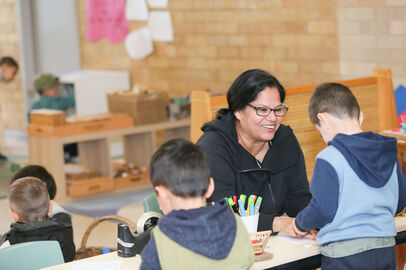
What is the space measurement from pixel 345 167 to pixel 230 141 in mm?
693

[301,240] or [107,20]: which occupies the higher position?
[107,20]

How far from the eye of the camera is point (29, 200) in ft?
10.5

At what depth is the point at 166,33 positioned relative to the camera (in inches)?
316

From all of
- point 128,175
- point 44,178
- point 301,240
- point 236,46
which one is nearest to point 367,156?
point 301,240

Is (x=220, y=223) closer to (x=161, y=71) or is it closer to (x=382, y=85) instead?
(x=382, y=85)

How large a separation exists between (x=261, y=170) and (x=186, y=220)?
1.04m

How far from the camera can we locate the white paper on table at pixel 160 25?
7973 millimetres

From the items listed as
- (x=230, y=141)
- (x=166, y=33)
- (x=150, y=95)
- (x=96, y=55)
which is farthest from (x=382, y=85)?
(x=96, y=55)

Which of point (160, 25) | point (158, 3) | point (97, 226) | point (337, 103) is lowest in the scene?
point (97, 226)

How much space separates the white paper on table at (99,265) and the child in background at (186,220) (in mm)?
383

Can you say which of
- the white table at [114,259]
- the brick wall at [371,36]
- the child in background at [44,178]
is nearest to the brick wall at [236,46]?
the brick wall at [371,36]

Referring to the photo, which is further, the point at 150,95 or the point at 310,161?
the point at 150,95

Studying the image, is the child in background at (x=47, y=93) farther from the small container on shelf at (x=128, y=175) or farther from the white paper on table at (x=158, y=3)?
the white paper on table at (x=158, y=3)

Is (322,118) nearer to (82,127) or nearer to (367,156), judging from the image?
(367,156)
